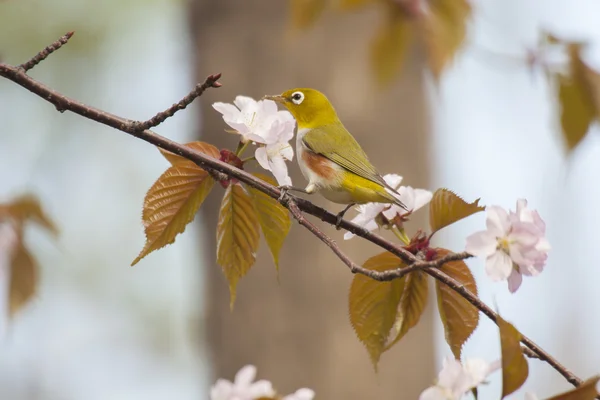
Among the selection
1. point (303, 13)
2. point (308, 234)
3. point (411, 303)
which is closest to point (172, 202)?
point (411, 303)

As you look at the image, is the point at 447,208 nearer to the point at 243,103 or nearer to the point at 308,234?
the point at 243,103

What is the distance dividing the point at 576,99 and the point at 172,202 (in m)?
1.33

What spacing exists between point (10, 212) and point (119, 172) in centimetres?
802

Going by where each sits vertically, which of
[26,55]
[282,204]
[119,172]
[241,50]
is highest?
[26,55]

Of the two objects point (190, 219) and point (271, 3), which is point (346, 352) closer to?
point (271, 3)

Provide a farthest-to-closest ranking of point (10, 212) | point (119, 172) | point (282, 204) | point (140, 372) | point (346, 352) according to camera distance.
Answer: point (119, 172), point (140, 372), point (346, 352), point (10, 212), point (282, 204)

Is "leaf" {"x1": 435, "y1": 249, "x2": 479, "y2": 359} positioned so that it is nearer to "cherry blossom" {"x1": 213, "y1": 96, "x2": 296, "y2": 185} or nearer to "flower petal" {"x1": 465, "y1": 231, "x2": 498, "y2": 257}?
"flower petal" {"x1": 465, "y1": 231, "x2": 498, "y2": 257}

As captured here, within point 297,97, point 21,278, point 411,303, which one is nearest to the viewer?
point 411,303

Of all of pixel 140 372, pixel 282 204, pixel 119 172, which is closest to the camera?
pixel 282 204

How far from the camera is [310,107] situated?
6.83ft

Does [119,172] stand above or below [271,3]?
above

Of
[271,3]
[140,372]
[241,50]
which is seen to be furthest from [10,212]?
[140,372]

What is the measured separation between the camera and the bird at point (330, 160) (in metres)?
1.62

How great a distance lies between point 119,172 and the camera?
1009 cm
